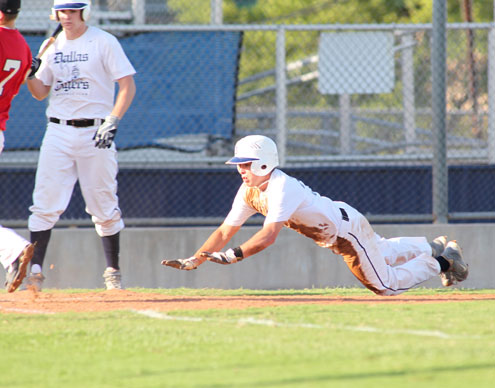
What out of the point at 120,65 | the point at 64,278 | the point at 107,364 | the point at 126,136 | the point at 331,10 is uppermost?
the point at 331,10

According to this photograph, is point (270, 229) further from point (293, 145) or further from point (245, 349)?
point (293, 145)

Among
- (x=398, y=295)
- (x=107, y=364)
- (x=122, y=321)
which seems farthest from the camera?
(x=398, y=295)

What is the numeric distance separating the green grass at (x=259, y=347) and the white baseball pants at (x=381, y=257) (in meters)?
0.85

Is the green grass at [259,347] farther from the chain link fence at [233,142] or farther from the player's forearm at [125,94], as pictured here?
the chain link fence at [233,142]

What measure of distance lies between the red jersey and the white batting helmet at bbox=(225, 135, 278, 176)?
176 cm

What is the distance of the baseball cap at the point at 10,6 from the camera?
6.85 m

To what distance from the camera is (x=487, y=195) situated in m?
10.6

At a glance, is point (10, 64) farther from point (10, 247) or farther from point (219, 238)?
point (219, 238)

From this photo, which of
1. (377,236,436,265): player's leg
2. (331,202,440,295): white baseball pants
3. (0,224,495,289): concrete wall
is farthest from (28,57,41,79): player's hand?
(377,236,436,265): player's leg

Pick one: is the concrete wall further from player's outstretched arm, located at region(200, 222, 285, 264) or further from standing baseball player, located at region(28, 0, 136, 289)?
player's outstretched arm, located at region(200, 222, 285, 264)

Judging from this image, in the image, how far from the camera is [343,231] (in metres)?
7.25

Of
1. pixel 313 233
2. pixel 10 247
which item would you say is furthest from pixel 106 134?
pixel 313 233

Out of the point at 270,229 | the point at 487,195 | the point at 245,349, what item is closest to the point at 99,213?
the point at 270,229

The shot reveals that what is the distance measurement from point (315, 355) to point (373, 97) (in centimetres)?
761
